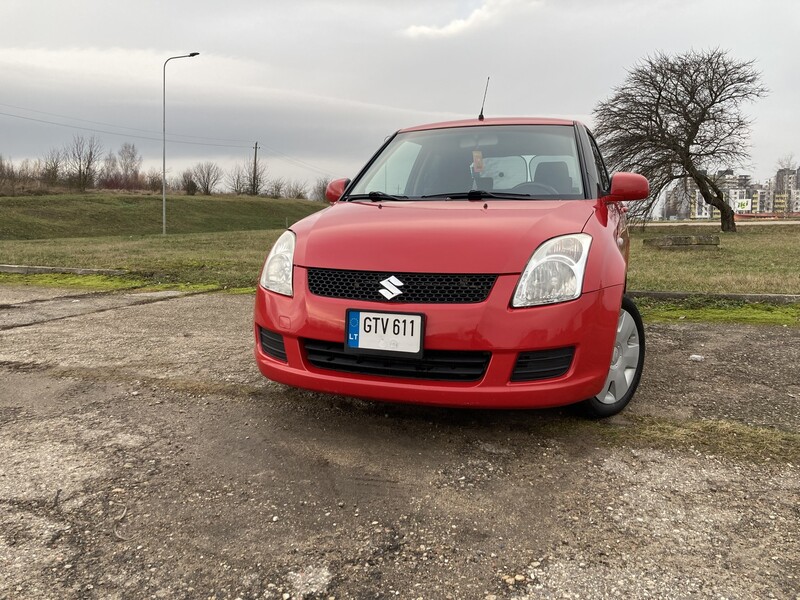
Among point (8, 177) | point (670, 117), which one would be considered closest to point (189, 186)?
point (8, 177)

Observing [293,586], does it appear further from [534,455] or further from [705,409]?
[705,409]

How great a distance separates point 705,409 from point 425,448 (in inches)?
58.5

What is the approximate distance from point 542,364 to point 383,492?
0.81m

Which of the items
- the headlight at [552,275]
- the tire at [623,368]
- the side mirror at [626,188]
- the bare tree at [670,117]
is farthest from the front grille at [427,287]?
the bare tree at [670,117]

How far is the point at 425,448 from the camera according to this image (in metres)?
2.54

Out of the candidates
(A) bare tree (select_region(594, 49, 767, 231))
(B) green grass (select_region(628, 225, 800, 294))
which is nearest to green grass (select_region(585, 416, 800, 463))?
(B) green grass (select_region(628, 225, 800, 294))

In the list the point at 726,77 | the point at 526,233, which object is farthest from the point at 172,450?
the point at 726,77

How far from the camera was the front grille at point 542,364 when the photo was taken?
7.88ft

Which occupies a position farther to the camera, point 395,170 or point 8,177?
point 8,177

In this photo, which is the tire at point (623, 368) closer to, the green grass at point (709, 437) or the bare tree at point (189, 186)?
the green grass at point (709, 437)

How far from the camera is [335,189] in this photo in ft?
13.0

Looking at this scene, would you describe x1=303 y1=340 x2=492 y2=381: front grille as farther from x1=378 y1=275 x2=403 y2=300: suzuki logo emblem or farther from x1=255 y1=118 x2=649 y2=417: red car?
x1=378 y1=275 x2=403 y2=300: suzuki logo emblem

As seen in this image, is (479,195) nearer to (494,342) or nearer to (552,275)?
(552,275)

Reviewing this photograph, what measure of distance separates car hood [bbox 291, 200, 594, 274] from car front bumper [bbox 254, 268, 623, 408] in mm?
143
